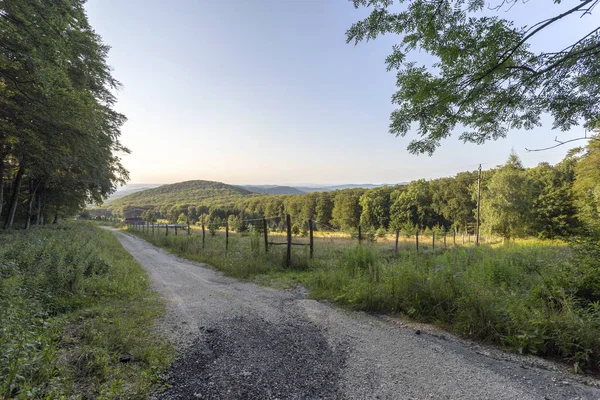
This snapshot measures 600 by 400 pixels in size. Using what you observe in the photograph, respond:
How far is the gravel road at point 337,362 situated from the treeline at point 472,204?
10.6 ft

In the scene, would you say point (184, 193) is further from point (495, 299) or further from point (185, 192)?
point (495, 299)

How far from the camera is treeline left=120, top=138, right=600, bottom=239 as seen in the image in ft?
95.9

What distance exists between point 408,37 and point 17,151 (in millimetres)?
14425

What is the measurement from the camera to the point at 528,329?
3654 mm

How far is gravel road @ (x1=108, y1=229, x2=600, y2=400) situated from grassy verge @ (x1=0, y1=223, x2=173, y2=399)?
1.36 feet

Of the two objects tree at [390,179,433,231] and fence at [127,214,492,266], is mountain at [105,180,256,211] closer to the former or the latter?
tree at [390,179,433,231]

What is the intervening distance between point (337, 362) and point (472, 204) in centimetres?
5512

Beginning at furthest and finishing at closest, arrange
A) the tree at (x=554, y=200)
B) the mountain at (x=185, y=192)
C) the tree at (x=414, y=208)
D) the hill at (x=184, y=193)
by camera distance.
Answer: the mountain at (x=185, y=192) < the hill at (x=184, y=193) < the tree at (x=414, y=208) < the tree at (x=554, y=200)

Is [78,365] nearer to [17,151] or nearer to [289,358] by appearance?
[289,358]

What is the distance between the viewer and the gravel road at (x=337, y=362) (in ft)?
8.82

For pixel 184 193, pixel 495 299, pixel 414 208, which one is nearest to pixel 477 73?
pixel 495 299

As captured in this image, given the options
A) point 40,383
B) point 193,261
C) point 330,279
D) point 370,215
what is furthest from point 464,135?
point 370,215

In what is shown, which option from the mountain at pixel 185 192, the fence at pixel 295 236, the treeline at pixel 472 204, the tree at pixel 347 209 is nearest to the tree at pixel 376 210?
the treeline at pixel 472 204

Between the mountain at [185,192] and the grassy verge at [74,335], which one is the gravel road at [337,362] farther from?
the mountain at [185,192]
